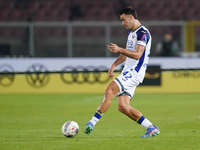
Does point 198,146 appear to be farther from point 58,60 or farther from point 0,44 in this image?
Result: point 0,44

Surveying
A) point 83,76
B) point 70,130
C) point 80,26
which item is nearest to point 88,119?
point 70,130

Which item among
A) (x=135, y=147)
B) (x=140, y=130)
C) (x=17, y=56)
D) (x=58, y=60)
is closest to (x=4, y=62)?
(x=17, y=56)

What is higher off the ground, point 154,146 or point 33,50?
point 33,50

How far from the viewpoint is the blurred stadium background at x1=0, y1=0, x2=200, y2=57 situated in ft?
51.4

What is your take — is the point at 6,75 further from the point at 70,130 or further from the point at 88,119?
the point at 70,130

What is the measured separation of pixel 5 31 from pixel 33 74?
140 inches

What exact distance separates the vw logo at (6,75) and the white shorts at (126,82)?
932cm

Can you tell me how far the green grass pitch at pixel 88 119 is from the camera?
587 centimetres

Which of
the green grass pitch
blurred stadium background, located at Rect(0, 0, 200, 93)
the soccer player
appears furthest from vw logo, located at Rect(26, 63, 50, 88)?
the soccer player

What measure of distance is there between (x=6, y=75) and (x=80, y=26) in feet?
12.4

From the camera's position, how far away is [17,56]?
50.4 ft

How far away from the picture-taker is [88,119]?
895cm

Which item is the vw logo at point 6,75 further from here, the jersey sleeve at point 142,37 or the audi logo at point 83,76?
the jersey sleeve at point 142,37

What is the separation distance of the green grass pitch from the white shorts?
2.47ft
